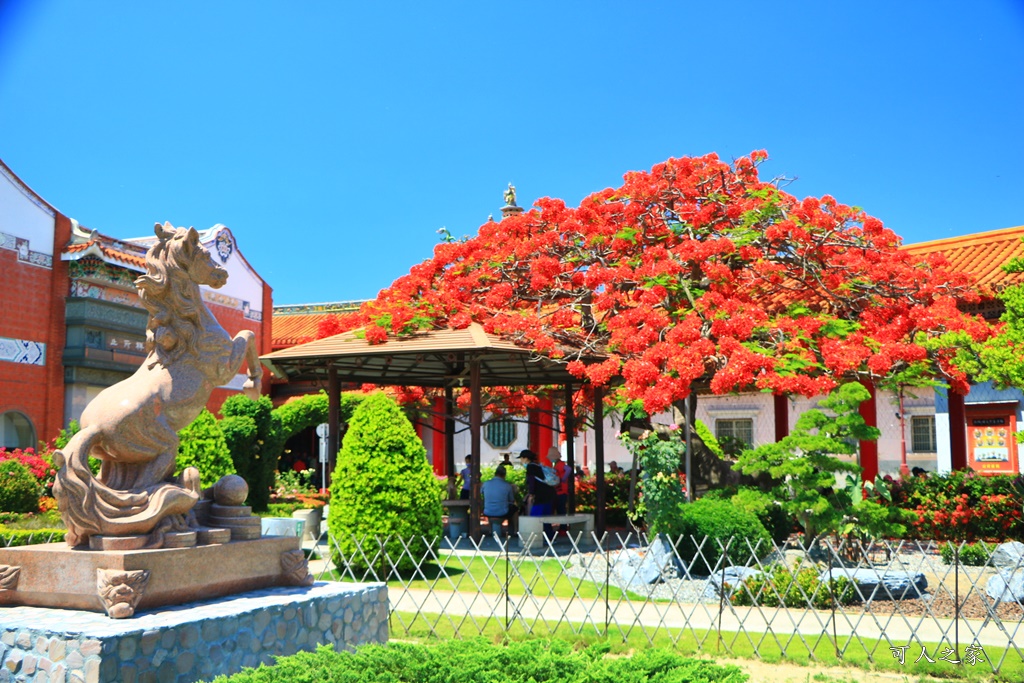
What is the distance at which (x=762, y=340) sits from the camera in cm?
1405

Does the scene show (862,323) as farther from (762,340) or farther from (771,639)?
(771,639)

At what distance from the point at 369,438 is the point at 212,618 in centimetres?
568

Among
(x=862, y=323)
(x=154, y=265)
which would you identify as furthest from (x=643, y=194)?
(x=154, y=265)

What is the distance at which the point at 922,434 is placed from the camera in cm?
2325

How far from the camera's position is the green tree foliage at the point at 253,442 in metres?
16.5

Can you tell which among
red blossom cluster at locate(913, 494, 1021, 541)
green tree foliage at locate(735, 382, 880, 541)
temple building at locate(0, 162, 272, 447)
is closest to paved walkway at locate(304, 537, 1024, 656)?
green tree foliage at locate(735, 382, 880, 541)

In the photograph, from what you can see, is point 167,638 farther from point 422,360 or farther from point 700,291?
point 422,360

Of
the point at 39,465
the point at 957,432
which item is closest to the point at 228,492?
the point at 39,465

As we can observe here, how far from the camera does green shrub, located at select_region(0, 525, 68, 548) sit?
1209 cm

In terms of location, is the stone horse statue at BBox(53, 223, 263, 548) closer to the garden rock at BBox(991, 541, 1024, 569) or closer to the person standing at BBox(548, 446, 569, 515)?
the person standing at BBox(548, 446, 569, 515)

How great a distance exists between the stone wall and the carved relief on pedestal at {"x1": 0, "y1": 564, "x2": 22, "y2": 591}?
6.7 inches

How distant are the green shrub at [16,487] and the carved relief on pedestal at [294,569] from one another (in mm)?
9840

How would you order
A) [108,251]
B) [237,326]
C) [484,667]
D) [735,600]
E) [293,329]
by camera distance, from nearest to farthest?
[484,667] < [735,600] < [108,251] < [237,326] < [293,329]

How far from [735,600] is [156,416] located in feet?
21.2
